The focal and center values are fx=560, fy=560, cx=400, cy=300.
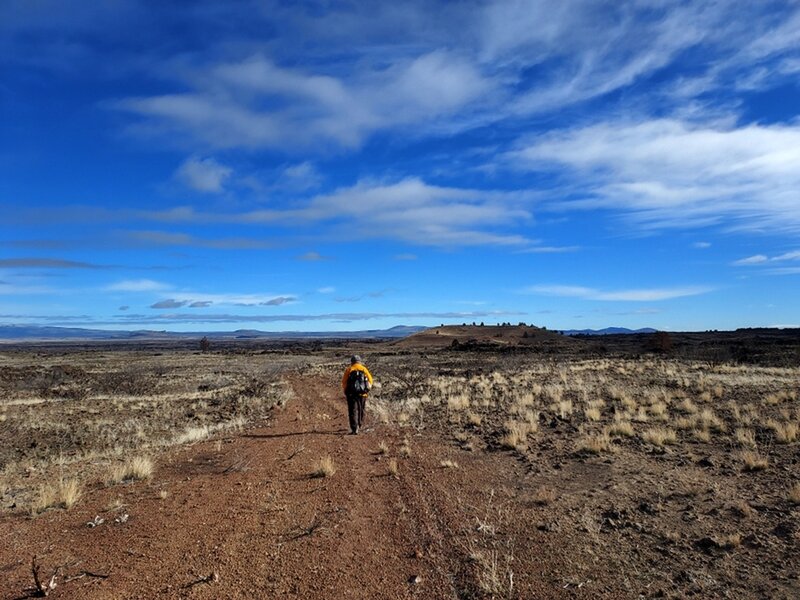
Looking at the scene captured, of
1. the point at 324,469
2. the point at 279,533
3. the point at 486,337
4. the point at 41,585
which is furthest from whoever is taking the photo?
the point at 486,337

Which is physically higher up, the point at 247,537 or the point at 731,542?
the point at 731,542

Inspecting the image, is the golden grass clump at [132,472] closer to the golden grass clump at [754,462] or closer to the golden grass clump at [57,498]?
the golden grass clump at [57,498]

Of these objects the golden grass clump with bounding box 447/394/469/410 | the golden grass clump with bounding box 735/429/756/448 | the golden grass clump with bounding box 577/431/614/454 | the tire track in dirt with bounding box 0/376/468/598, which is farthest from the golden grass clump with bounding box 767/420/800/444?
the golden grass clump with bounding box 447/394/469/410

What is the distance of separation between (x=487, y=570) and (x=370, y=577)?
1.19 meters

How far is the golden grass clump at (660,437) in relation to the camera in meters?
12.0

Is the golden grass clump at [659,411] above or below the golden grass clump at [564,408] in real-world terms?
above

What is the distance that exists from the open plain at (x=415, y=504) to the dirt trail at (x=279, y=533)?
3cm

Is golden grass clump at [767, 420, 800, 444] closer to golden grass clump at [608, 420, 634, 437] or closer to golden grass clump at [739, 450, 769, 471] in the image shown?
golden grass clump at [739, 450, 769, 471]

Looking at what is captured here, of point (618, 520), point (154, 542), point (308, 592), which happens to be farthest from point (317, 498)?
point (618, 520)

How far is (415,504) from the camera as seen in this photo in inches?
314

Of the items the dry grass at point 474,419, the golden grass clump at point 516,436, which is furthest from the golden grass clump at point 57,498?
the dry grass at point 474,419

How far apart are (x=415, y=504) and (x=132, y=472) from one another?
5368mm

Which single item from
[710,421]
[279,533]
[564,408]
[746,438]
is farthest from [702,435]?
[279,533]

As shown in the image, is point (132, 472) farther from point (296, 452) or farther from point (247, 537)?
A: point (247, 537)
